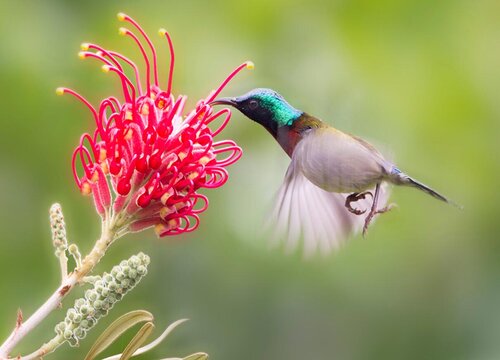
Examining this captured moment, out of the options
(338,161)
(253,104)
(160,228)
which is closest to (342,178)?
(338,161)

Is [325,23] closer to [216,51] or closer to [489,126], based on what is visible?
[216,51]

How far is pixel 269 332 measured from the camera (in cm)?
308

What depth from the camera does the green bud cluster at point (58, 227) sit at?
1701 millimetres

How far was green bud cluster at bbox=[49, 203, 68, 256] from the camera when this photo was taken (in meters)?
1.70

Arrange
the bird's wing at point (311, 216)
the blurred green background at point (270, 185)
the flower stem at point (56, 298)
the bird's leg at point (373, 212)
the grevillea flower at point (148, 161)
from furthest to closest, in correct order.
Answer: the blurred green background at point (270, 185) < the bird's leg at point (373, 212) < the bird's wing at point (311, 216) < the grevillea flower at point (148, 161) < the flower stem at point (56, 298)

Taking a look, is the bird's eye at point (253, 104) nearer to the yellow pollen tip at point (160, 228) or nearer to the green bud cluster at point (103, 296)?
the yellow pollen tip at point (160, 228)

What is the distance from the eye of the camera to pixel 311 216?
2.32 m

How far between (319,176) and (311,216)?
0.19 m

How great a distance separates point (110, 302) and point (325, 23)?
186 centimetres

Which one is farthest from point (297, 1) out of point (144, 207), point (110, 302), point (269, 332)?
point (110, 302)

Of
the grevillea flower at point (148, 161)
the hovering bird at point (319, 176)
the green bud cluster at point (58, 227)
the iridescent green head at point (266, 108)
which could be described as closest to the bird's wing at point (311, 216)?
the hovering bird at point (319, 176)

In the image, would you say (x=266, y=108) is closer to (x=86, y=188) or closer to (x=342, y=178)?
(x=342, y=178)

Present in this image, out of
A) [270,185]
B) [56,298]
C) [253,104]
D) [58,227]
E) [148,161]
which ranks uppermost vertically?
[253,104]

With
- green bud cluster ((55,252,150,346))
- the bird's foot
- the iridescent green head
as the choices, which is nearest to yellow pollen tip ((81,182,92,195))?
green bud cluster ((55,252,150,346))
